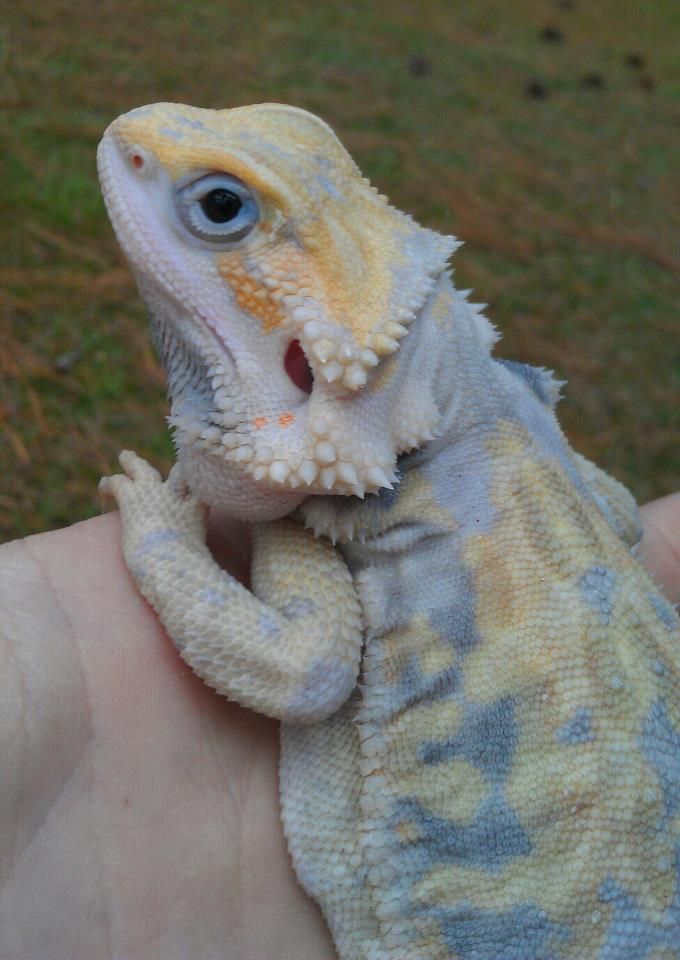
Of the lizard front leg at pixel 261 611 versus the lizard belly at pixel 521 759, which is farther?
the lizard front leg at pixel 261 611

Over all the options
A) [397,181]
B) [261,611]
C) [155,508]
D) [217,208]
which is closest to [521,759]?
[261,611]

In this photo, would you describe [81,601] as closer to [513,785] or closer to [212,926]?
[212,926]

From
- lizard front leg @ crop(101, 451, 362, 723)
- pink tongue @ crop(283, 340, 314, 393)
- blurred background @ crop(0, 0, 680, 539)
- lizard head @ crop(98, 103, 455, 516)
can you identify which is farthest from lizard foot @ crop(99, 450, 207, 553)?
blurred background @ crop(0, 0, 680, 539)

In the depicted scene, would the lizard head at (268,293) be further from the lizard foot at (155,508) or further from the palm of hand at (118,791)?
the palm of hand at (118,791)

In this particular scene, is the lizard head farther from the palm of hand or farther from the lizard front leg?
the palm of hand

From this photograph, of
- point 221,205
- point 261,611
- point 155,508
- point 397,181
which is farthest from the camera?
point 397,181

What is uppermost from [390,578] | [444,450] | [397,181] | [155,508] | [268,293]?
[268,293]

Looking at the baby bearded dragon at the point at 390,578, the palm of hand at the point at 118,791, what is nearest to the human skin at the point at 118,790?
the palm of hand at the point at 118,791

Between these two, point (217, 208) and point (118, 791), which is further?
point (118, 791)

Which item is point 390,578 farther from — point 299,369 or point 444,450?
point 299,369
